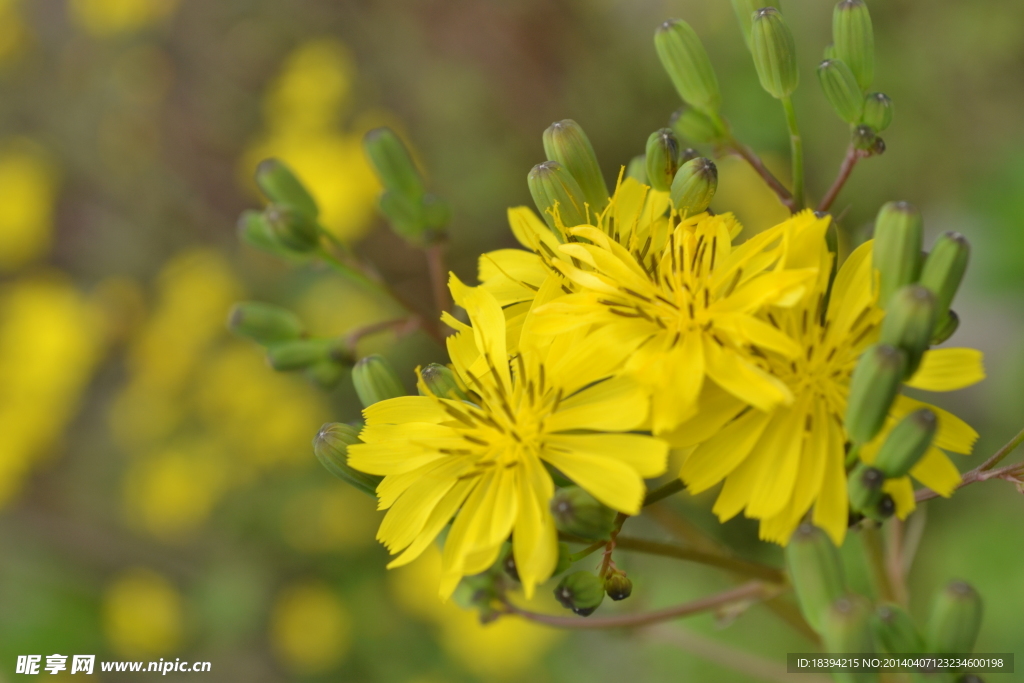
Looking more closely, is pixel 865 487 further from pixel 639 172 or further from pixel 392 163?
pixel 392 163

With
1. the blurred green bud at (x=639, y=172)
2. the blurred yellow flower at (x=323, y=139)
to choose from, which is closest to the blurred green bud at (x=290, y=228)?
the blurred green bud at (x=639, y=172)

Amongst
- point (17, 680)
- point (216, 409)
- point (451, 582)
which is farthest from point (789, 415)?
point (17, 680)

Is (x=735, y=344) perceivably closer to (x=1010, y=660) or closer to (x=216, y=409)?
(x=1010, y=660)

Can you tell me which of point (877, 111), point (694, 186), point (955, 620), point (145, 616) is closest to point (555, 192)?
point (694, 186)

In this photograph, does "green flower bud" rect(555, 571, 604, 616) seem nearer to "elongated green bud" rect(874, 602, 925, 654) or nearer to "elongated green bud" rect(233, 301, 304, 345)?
"elongated green bud" rect(874, 602, 925, 654)

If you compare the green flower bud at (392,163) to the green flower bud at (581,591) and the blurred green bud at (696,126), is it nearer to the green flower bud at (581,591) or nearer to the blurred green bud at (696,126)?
the blurred green bud at (696,126)

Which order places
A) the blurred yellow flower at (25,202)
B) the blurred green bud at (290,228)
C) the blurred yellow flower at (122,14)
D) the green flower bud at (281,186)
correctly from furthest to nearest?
the blurred yellow flower at (25,202) → the blurred yellow flower at (122,14) → the green flower bud at (281,186) → the blurred green bud at (290,228)
